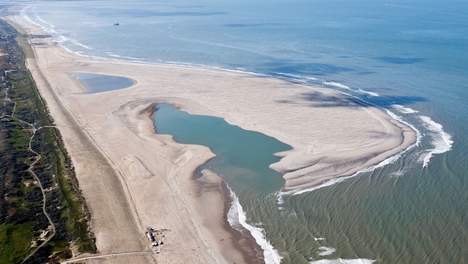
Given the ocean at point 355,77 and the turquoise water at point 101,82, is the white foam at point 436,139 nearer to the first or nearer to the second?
the ocean at point 355,77

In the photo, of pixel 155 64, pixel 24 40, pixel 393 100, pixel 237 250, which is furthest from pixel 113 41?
pixel 237 250

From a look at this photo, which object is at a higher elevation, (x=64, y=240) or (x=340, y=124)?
(x=340, y=124)

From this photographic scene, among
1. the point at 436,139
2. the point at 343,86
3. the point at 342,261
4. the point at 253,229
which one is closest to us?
the point at 342,261

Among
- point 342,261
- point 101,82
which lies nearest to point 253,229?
point 342,261

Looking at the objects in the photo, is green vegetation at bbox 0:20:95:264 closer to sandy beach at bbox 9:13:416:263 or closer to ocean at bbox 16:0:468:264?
sandy beach at bbox 9:13:416:263

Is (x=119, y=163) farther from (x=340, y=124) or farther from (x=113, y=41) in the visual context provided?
(x=113, y=41)

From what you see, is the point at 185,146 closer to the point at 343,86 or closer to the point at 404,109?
the point at 404,109
